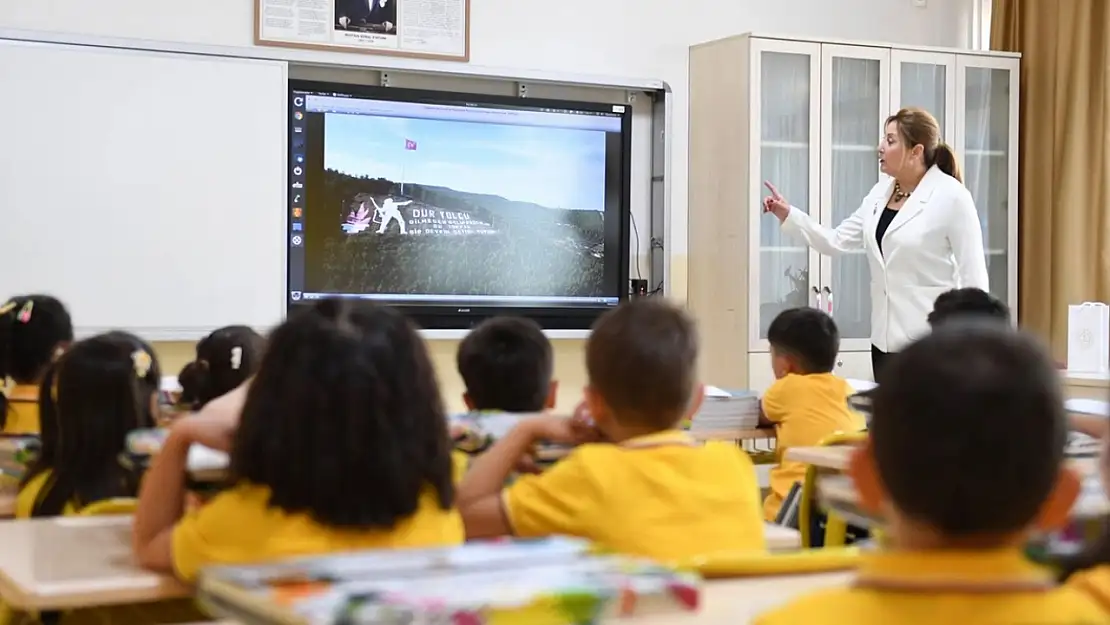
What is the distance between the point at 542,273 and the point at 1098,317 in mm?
2142

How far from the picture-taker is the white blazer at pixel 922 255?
4.83 meters

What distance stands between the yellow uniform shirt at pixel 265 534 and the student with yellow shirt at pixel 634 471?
175 millimetres

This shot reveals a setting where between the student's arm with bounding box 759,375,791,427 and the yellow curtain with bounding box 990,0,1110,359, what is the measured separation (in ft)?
9.11

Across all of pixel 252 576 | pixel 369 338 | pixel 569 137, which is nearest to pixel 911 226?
pixel 569 137

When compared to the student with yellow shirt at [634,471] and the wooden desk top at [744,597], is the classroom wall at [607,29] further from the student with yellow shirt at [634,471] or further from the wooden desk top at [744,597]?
the wooden desk top at [744,597]

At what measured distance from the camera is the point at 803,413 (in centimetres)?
388

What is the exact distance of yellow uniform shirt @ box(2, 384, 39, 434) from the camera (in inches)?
120

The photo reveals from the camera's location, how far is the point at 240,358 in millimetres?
3111

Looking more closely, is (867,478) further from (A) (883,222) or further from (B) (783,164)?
(B) (783,164)

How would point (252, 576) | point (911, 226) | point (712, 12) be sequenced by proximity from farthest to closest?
1. point (712, 12)
2. point (911, 226)
3. point (252, 576)

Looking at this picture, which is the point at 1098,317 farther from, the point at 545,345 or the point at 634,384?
the point at 634,384

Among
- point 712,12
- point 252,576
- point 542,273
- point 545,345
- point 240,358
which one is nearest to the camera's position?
point 252,576

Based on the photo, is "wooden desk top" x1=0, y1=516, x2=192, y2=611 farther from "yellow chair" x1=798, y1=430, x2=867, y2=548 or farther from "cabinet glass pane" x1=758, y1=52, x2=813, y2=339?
"cabinet glass pane" x1=758, y1=52, x2=813, y2=339

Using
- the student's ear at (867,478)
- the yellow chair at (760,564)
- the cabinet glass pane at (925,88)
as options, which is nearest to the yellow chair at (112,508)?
the yellow chair at (760,564)
